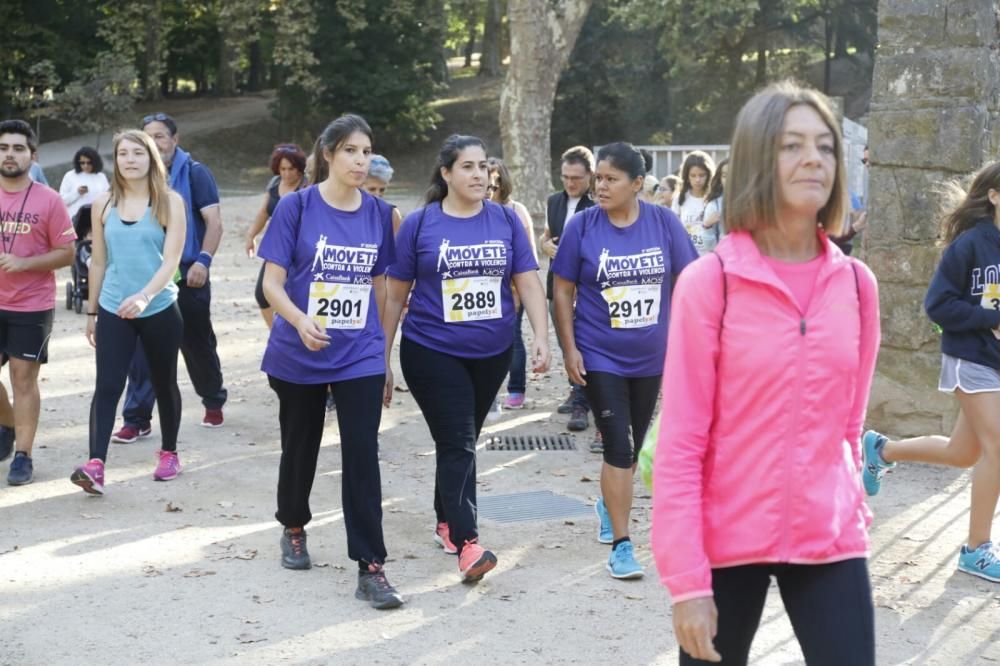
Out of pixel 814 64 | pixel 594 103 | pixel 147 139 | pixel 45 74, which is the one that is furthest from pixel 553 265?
pixel 814 64

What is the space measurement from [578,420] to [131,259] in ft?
11.8

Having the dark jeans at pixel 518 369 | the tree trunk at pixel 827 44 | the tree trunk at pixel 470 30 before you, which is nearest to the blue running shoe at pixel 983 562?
the dark jeans at pixel 518 369

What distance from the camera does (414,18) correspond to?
35.8 meters

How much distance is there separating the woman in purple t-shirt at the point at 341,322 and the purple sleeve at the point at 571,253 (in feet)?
3.09

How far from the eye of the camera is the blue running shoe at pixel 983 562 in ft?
20.2

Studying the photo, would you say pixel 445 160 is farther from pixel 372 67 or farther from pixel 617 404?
pixel 372 67

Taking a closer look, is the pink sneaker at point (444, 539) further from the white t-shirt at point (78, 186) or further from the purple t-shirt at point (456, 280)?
the white t-shirt at point (78, 186)

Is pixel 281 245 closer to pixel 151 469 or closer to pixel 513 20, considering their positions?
pixel 151 469

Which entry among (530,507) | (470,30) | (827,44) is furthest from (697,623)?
(470,30)

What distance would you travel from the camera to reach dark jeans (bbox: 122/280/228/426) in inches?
361

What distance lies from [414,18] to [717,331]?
34.1 m

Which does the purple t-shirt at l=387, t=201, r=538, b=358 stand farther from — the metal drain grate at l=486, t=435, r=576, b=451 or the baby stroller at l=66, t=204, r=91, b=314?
the baby stroller at l=66, t=204, r=91, b=314

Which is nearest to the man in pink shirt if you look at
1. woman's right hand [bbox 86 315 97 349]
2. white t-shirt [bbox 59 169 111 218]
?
woman's right hand [bbox 86 315 97 349]

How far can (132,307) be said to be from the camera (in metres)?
7.34
